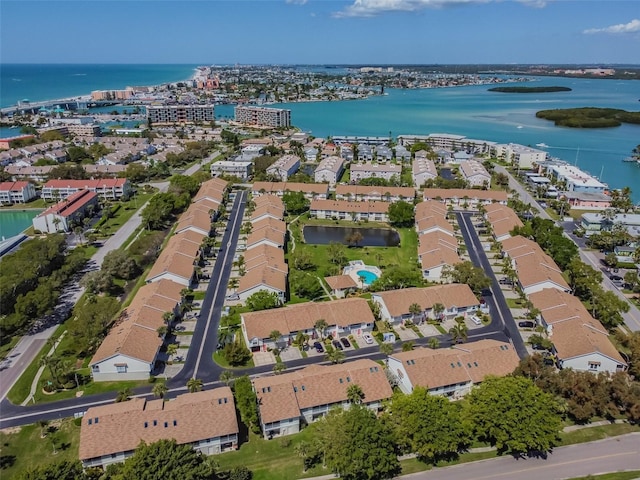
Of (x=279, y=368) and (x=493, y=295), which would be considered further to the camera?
(x=493, y=295)

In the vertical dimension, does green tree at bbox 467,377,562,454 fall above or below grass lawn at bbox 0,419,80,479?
above

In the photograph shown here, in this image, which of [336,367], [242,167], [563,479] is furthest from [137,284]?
[242,167]

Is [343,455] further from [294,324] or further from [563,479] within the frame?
[294,324]

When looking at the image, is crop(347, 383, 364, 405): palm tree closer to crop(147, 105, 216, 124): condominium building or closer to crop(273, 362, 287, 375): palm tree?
crop(273, 362, 287, 375): palm tree

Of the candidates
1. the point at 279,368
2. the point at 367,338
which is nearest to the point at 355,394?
the point at 279,368

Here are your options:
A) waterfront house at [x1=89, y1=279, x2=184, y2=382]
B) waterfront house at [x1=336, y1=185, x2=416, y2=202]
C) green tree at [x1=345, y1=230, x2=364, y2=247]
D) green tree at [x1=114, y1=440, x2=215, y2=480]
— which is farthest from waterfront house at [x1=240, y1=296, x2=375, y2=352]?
waterfront house at [x1=336, y1=185, x2=416, y2=202]

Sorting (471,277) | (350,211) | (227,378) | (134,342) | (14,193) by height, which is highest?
(14,193)

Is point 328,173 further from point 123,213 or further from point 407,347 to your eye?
point 407,347
